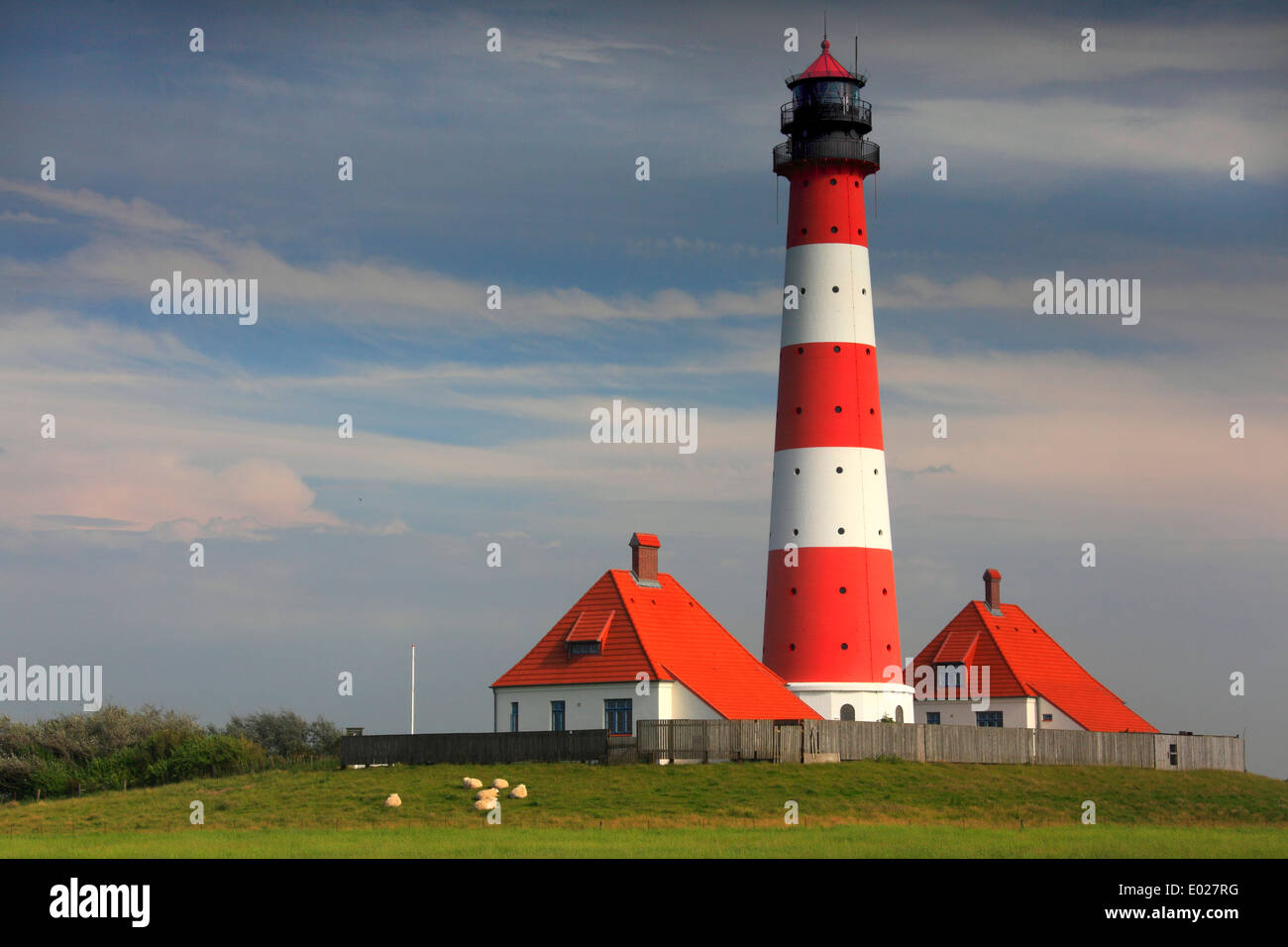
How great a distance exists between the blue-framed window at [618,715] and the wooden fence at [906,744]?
286cm

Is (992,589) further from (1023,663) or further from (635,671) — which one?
(635,671)

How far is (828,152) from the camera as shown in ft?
181

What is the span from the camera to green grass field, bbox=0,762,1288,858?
31.3 meters

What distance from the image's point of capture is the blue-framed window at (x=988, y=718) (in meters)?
63.5

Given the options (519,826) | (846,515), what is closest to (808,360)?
(846,515)

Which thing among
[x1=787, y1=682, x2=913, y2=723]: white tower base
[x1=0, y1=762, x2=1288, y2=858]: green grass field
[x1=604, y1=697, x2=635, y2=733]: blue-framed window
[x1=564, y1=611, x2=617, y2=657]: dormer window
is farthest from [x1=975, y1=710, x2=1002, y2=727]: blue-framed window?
[x1=604, y1=697, x2=635, y2=733]: blue-framed window

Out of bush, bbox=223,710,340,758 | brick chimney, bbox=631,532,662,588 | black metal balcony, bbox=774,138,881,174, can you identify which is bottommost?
bush, bbox=223,710,340,758

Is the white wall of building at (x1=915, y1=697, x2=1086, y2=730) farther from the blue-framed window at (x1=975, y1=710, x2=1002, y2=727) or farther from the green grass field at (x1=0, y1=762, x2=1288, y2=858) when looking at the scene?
the green grass field at (x1=0, y1=762, x2=1288, y2=858)

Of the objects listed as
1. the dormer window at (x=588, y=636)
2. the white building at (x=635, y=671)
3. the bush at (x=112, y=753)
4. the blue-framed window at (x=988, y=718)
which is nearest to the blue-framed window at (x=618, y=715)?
the white building at (x=635, y=671)

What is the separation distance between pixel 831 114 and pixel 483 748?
78.8 feet

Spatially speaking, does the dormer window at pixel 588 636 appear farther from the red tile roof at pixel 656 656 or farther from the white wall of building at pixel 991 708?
the white wall of building at pixel 991 708

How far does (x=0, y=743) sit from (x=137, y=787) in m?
7.77

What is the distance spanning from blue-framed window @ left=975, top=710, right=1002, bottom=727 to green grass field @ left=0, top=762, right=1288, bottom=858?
35.1 feet
